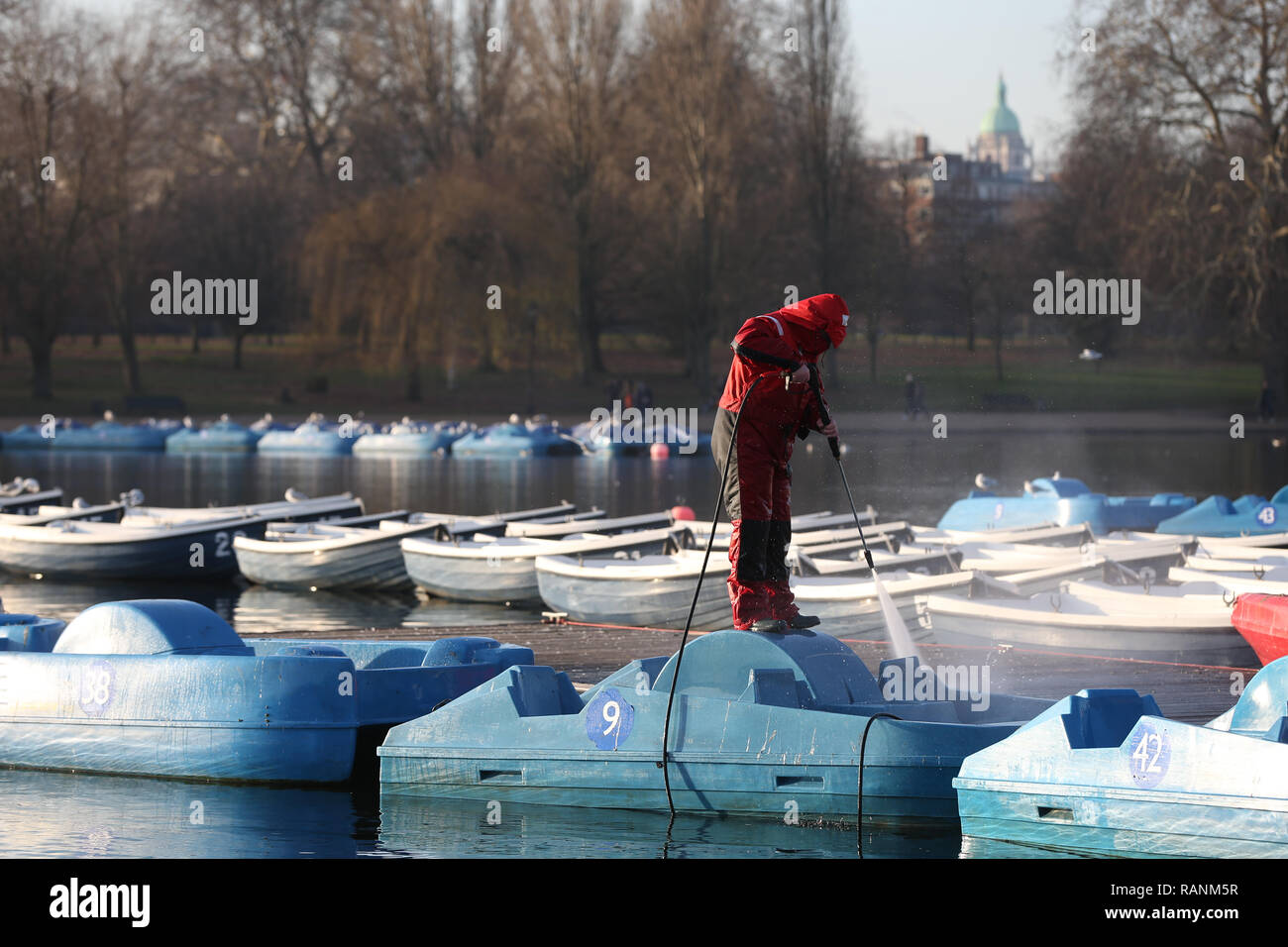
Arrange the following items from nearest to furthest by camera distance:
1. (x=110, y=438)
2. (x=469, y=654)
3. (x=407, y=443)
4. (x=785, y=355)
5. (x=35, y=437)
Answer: (x=785, y=355)
(x=469, y=654)
(x=407, y=443)
(x=35, y=437)
(x=110, y=438)

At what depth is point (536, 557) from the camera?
20.8m

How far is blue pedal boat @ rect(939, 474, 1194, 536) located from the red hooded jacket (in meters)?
15.6

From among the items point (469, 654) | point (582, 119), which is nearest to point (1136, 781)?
point (469, 654)

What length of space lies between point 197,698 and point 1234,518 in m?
17.0

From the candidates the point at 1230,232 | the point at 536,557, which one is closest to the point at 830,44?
the point at 1230,232

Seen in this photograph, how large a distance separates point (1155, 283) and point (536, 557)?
4397 cm

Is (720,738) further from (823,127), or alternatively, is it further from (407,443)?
(823,127)

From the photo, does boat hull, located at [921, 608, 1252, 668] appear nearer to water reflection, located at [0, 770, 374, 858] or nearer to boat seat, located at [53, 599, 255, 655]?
water reflection, located at [0, 770, 374, 858]

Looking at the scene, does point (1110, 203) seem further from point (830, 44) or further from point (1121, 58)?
point (830, 44)

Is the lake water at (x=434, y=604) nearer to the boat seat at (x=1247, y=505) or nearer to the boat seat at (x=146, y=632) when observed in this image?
the boat seat at (x=146, y=632)

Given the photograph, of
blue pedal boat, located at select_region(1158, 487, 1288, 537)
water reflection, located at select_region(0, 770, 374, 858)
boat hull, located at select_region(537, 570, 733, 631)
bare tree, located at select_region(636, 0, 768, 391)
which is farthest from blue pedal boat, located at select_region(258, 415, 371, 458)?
water reflection, located at select_region(0, 770, 374, 858)

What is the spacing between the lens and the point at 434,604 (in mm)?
22656

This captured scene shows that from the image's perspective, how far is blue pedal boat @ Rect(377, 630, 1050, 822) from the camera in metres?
10.2

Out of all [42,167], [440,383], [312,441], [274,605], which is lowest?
[274,605]
